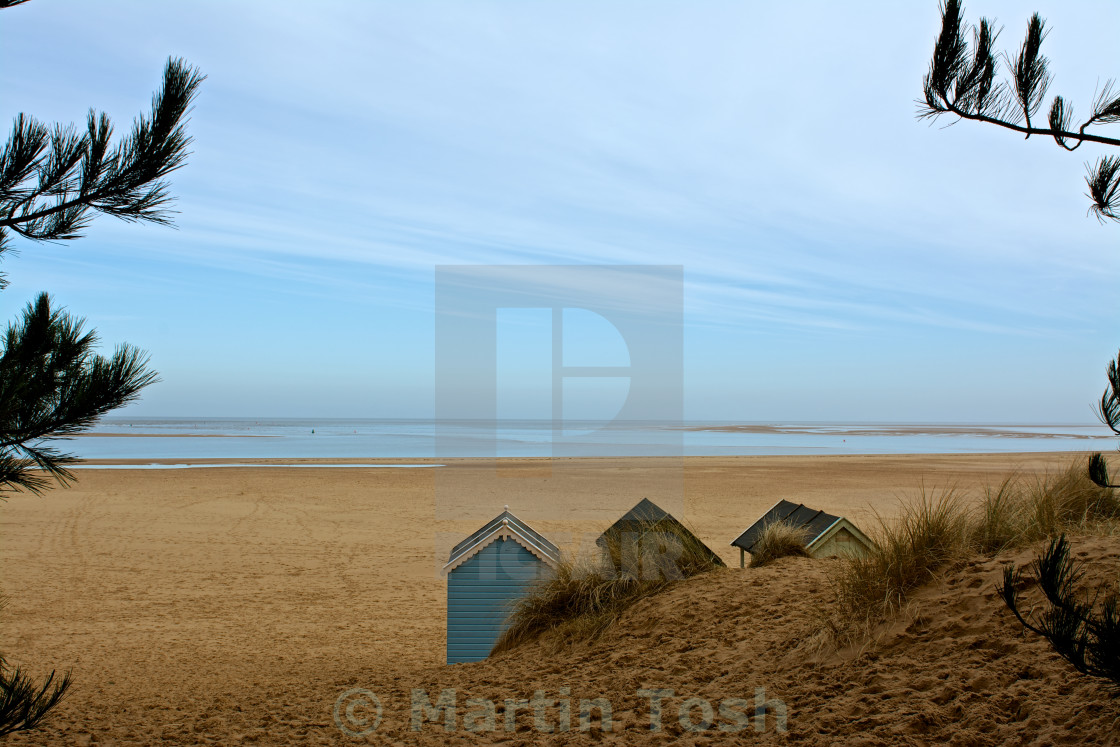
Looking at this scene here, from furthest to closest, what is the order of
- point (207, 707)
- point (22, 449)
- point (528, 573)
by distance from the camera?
1. point (528, 573)
2. point (207, 707)
3. point (22, 449)

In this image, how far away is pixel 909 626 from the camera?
4.25 metres

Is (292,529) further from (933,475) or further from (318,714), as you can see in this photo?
(933,475)

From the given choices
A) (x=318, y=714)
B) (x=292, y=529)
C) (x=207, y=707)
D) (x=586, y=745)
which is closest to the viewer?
(x=586, y=745)

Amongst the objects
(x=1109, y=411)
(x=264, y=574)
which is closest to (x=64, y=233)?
(x=1109, y=411)

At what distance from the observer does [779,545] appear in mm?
6980

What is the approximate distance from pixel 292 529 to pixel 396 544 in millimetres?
3903

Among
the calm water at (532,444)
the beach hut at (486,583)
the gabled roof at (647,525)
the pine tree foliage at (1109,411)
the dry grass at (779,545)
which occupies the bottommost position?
the calm water at (532,444)

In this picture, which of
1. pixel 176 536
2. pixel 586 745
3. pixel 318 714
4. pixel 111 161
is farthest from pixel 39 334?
pixel 176 536

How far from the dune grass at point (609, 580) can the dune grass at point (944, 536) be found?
1.54 metres

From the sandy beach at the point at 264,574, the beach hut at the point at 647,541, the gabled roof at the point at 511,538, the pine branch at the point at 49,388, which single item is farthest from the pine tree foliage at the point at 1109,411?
the pine branch at the point at 49,388

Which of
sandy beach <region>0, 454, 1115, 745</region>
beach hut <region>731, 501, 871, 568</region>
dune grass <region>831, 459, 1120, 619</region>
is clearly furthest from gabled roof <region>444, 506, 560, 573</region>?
dune grass <region>831, 459, 1120, 619</region>

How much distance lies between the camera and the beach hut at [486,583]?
688cm

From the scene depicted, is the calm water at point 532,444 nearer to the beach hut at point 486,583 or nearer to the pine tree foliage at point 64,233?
the beach hut at point 486,583

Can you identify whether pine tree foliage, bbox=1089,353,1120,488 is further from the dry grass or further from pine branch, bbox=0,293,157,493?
pine branch, bbox=0,293,157,493
